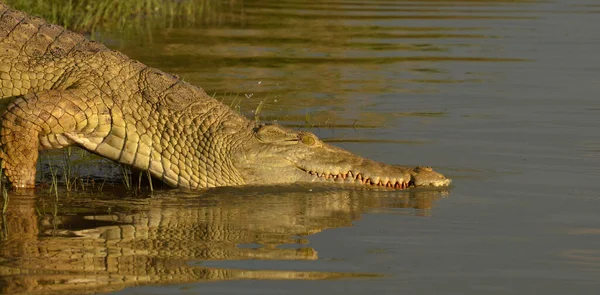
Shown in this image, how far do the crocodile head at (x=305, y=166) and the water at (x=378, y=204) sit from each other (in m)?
0.11

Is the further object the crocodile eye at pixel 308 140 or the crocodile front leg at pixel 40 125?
the crocodile eye at pixel 308 140

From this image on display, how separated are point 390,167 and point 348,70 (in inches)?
212

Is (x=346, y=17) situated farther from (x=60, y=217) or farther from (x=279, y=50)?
(x=60, y=217)

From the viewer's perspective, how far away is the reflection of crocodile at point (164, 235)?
509 centimetres

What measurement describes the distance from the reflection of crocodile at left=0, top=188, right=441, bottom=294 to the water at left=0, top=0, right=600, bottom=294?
15mm

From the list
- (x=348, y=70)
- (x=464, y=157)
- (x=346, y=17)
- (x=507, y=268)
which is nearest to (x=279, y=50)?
(x=348, y=70)

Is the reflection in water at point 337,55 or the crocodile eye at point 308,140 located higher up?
the reflection in water at point 337,55

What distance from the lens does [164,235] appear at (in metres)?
5.92

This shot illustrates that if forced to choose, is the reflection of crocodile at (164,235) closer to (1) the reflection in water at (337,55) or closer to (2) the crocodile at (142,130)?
(2) the crocodile at (142,130)

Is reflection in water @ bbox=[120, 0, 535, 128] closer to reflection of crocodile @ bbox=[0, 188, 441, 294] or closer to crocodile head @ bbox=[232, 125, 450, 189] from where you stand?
crocodile head @ bbox=[232, 125, 450, 189]

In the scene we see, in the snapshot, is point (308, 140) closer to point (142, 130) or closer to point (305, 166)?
point (305, 166)

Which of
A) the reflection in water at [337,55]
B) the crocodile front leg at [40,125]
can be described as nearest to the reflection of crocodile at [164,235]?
the crocodile front leg at [40,125]

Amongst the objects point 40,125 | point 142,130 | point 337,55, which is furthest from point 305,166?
point 337,55

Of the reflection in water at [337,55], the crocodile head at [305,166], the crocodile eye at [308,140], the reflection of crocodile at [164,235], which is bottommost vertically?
the reflection of crocodile at [164,235]
